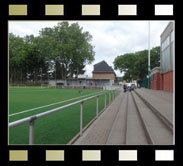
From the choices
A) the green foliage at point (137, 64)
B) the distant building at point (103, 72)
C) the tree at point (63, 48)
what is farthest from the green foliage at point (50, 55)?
the green foliage at point (137, 64)

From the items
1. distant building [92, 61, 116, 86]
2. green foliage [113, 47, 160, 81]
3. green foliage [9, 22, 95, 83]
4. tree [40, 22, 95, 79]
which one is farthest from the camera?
green foliage [113, 47, 160, 81]

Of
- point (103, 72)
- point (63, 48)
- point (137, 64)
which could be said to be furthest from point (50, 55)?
point (137, 64)

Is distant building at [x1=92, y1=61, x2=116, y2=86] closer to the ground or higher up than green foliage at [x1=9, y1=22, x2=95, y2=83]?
closer to the ground

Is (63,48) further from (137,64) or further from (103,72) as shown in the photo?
(137,64)

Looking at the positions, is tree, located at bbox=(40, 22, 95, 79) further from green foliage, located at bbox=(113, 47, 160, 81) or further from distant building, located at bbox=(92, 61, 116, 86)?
green foliage, located at bbox=(113, 47, 160, 81)

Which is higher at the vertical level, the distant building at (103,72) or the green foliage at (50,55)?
the green foliage at (50,55)

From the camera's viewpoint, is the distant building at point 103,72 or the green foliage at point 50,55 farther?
the green foliage at point 50,55

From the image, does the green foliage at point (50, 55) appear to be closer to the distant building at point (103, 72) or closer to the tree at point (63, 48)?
the tree at point (63, 48)

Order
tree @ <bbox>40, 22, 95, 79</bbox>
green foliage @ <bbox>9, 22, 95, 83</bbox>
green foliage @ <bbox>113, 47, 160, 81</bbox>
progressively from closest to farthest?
green foliage @ <bbox>9, 22, 95, 83</bbox> < tree @ <bbox>40, 22, 95, 79</bbox> < green foliage @ <bbox>113, 47, 160, 81</bbox>

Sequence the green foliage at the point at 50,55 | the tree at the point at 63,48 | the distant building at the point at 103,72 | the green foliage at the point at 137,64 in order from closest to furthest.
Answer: the distant building at the point at 103,72 < the green foliage at the point at 50,55 < the tree at the point at 63,48 < the green foliage at the point at 137,64

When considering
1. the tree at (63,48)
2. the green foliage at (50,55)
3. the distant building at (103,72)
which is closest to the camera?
the distant building at (103,72)

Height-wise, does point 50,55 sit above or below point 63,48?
below

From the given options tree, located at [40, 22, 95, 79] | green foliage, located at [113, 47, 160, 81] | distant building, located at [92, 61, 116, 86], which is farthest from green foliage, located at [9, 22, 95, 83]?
green foliage, located at [113, 47, 160, 81]
